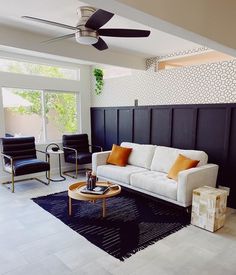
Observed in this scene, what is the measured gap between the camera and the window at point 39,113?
4797 millimetres

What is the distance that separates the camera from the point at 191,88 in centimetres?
409

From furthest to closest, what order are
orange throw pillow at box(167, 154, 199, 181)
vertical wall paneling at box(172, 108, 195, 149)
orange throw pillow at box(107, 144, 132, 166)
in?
orange throw pillow at box(107, 144, 132, 166) < vertical wall paneling at box(172, 108, 195, 149) < orange throw pillow at box(167, 154, 199, 181)

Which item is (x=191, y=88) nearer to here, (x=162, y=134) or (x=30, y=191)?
(x=162, y=134)

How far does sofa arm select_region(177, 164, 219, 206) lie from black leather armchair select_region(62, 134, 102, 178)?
2.48 metres

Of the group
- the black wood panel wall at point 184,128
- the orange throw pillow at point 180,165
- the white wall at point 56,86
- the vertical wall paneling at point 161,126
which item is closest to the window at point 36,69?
the white wall at point 56,86

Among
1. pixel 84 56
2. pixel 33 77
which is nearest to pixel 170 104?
pixel 84 56

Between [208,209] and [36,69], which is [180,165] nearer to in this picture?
[208,209]

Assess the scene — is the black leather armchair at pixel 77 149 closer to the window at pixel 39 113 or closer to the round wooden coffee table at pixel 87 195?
the window at pixel 39 113

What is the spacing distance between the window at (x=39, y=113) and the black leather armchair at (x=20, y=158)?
40 cm

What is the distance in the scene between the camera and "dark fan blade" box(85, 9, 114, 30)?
215 centimetres

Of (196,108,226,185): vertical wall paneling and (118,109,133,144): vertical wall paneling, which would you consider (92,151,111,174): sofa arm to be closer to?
(118,109,133,144): vertical wall paneling

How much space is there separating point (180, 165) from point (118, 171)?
3.53 feet

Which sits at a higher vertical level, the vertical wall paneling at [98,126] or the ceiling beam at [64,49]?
the ceiling beam at [64,49]

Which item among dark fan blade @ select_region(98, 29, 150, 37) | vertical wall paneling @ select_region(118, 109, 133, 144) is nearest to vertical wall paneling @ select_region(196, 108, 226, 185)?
vertical wall paneling @ select_region(118, 109, 133, 144)
